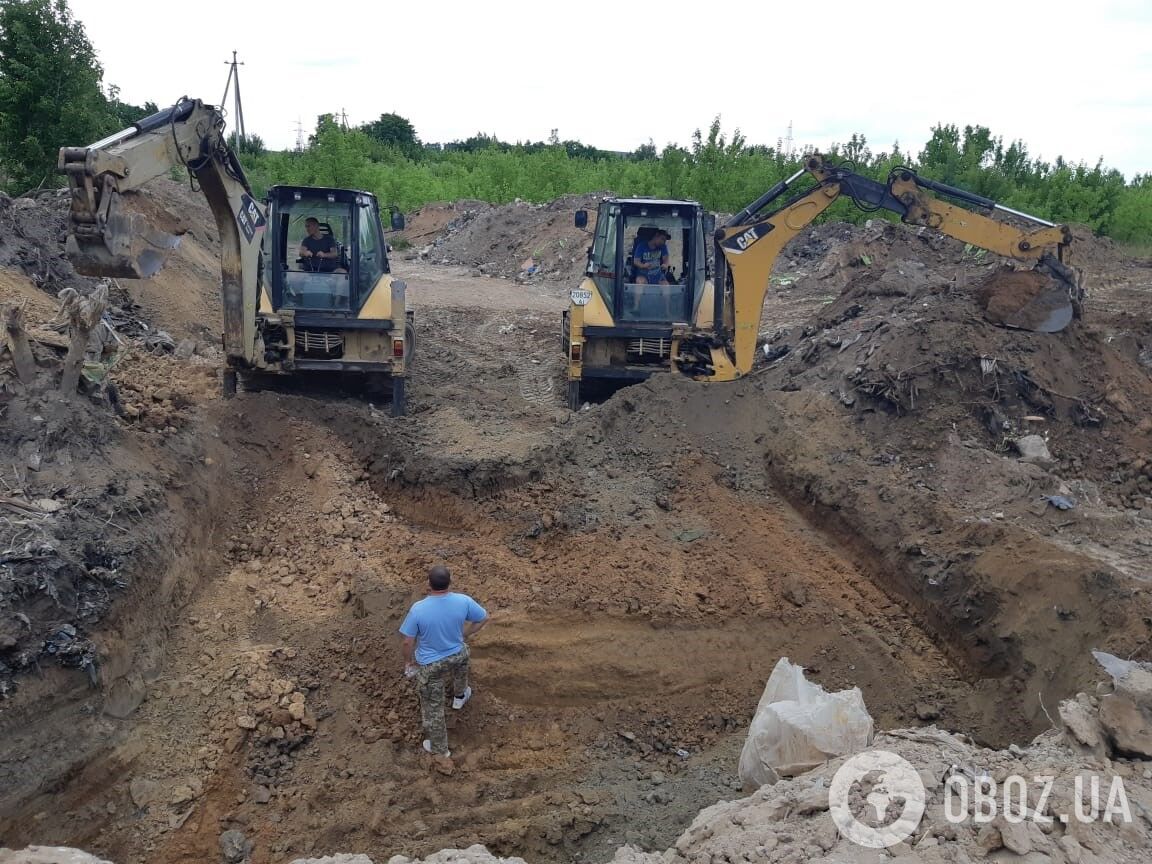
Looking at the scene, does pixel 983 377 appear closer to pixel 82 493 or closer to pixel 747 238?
pixel 747 238

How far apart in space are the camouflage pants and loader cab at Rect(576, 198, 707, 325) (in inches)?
216

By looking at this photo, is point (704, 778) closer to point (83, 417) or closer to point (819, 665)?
point (819, 665)

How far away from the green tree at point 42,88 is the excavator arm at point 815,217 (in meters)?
13.4

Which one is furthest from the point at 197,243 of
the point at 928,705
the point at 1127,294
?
the point at 1127,294

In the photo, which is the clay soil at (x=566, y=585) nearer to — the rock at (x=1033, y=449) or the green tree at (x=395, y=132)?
the rock at (x=1033, y=449)

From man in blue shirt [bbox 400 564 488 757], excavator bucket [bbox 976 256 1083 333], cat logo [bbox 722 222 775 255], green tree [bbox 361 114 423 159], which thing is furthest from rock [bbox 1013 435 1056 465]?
green tree [bbox 361 114 423 159]

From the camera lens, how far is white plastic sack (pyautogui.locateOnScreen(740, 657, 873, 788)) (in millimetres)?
4245

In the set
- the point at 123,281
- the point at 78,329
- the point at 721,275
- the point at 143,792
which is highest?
the point at 721,275

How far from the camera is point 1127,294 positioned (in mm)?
16453

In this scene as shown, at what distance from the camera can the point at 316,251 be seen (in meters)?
9.55

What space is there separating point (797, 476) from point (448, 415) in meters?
4.04

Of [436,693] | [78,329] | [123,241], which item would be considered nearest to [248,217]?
[123,241]

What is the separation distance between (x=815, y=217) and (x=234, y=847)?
26.8 feet

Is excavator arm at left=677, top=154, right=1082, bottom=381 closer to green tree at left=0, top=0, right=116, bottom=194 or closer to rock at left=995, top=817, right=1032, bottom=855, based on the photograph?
rock at left=995, top=817, right=1032, bottom=855
